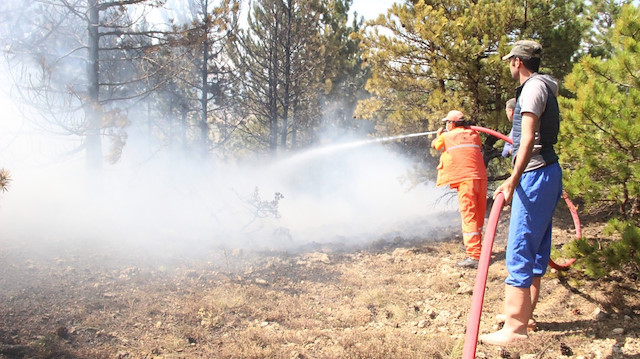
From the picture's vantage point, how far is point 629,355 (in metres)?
2.54

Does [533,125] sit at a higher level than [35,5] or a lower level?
lower

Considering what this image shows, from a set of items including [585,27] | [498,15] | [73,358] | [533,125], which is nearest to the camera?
[533,125]

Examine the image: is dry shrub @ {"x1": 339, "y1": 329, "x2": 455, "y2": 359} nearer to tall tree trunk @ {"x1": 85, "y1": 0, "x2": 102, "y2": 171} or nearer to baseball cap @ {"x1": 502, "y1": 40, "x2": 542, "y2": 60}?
baseball cap @ {"x1": 502, "y1": 40, "x2": 542, "y2": 60}

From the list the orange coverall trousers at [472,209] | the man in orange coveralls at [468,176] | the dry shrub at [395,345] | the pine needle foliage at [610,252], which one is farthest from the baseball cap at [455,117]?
the dry shrub at [395,345]

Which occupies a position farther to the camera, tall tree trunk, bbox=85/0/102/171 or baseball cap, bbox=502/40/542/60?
tall tree trunk, bbox=85/0/102/171

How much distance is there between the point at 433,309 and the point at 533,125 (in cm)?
227

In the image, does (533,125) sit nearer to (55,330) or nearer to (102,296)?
(55,330)

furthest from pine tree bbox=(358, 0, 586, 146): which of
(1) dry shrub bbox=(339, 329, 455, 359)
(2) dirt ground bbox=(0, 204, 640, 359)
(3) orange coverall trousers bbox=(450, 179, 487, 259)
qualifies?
(1) dry shrub bbox=(339, 329, 455, 359)

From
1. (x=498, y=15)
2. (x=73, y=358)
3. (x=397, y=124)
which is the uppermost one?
(x=498, y=15)

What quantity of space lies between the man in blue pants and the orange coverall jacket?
227cm

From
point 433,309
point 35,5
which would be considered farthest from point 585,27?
point 35,5

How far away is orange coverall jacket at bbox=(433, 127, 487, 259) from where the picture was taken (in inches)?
196

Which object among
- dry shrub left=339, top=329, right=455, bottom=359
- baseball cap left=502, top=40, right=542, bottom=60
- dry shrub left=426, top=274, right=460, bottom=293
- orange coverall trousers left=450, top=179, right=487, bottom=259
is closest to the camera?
baseball cap left=502, top=40, right=542, bottom=60

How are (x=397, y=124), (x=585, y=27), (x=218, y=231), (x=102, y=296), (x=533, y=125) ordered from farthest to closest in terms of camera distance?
(x=218, y=231), (x=397, y=124), (x=585, y=27), (x=102, y=296), (x=533, y=125)
